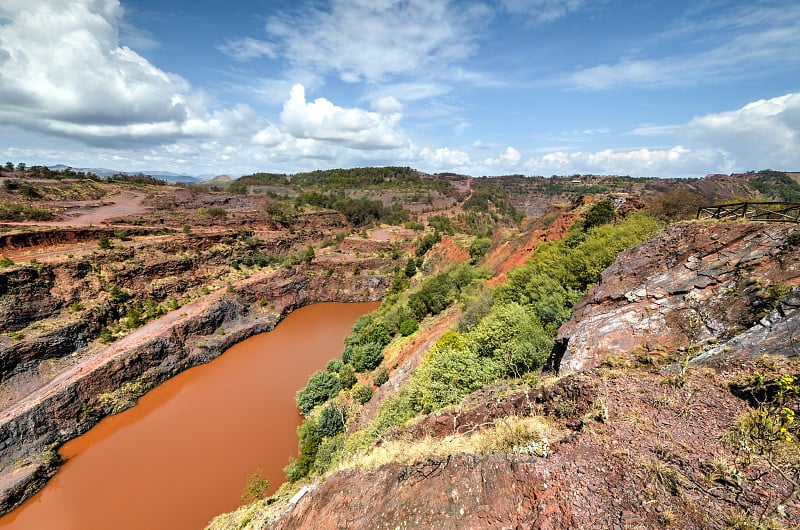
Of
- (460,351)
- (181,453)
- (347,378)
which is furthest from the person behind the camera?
(347,378)

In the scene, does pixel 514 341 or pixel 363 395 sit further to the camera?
pixel 363 395

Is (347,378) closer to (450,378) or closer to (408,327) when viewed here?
(408,327)

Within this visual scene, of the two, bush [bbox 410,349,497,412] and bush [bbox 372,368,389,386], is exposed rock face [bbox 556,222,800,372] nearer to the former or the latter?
bush [bbox 410,349,497,412]

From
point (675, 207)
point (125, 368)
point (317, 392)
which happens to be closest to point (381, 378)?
point (317, 392)

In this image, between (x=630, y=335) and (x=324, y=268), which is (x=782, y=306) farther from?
(x=324, y=268)

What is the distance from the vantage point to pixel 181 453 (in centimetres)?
1828

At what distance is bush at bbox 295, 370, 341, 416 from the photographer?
68.0 ft

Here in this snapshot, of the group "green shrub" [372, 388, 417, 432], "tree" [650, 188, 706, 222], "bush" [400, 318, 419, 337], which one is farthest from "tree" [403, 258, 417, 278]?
"green shrub" [372, 388, 417, 432]

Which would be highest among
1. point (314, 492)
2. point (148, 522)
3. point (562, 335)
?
point (562, 335)

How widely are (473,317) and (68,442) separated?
24.9 metres

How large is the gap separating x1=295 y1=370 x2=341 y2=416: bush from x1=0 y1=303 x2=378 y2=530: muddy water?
3.48 feet

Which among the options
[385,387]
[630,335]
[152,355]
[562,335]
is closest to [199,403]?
[152,355]

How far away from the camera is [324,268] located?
45.6m

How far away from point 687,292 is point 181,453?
80.4ft
